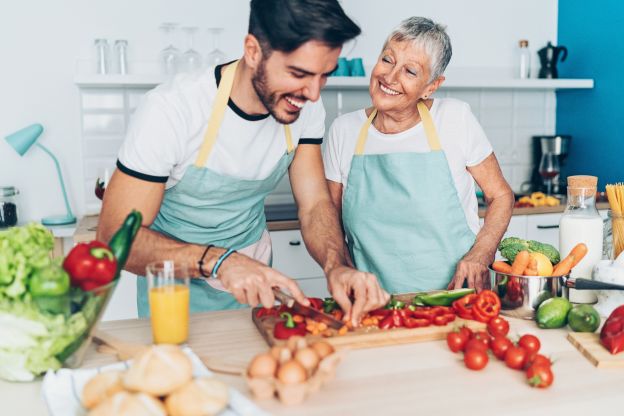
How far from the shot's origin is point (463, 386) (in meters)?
1.21

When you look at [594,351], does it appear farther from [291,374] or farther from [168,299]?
[168,299]

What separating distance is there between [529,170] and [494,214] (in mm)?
2096

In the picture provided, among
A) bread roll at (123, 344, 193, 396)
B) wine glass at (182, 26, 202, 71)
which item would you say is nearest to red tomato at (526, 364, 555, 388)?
bread roll at (123, 344, 193, 396)

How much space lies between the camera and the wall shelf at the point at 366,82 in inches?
121

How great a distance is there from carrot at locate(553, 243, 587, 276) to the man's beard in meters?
0.76

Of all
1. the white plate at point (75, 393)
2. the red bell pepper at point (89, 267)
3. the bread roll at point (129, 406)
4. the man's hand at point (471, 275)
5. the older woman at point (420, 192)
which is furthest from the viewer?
the older woman at point (420, 192)

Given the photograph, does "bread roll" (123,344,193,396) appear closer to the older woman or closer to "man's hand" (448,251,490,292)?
"man's hand" (448,251,490,292)

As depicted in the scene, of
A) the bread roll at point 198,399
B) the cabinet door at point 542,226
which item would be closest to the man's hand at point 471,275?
Answer: the bread roll at point 198,399

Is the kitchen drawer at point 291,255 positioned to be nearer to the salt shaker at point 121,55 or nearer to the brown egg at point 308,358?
the salt shaker at point 121,55

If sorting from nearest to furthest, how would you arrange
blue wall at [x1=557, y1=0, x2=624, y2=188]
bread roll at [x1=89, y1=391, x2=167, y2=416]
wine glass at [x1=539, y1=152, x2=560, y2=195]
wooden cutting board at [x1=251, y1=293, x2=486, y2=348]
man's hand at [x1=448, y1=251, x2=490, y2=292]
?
bread roll at [x1=89, y1=391, x2=167, y2=416], wooden cutting board at [x1=251, y1=293, x2=486, y2=348], man's hand at [x1=448, y1=251, x2=490, y2=292], blue wall at [x1=557, y1=0, x2=624, y2=188], wine glass at [x1=539, y1=152, x2=560, y2=195]

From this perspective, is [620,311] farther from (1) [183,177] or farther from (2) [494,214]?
(1) [183,177]

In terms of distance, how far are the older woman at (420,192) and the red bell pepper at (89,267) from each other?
119 centimetres

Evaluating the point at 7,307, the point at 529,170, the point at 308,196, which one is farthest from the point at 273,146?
the point at 529,170

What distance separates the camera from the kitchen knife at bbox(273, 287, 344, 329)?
4.78 feet
